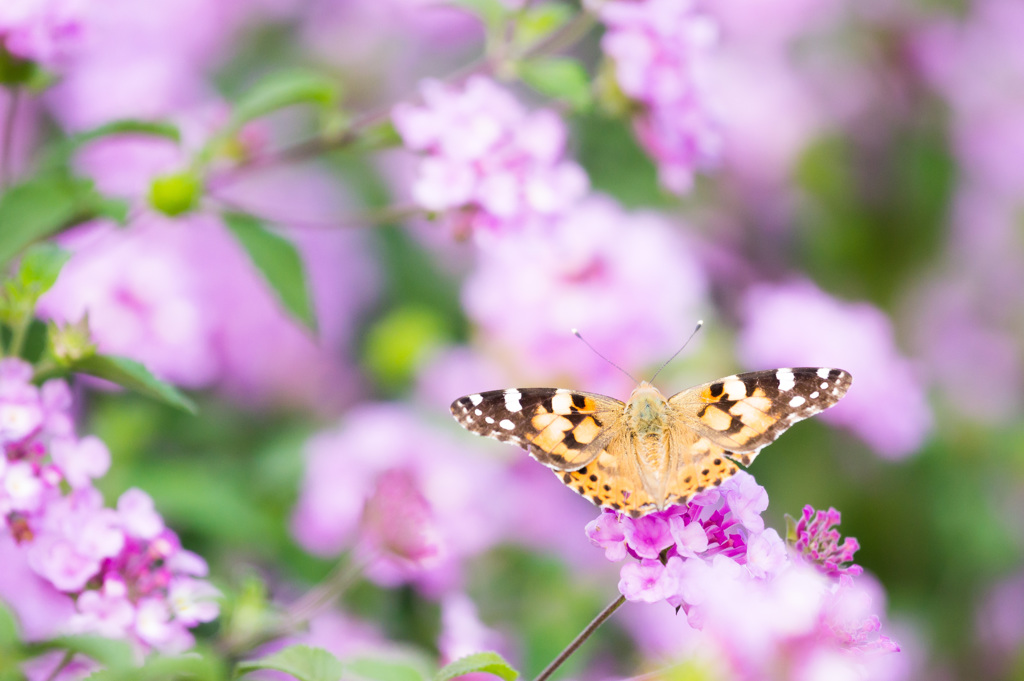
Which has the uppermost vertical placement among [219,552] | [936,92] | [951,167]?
[936,92]

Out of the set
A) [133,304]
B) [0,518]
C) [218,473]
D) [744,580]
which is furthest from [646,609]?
[0,518]

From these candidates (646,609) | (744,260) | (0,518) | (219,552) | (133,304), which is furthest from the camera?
(744,260)

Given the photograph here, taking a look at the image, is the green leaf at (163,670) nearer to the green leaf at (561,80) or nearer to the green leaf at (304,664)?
the green leaf at (304,664)

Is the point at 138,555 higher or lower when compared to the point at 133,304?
lower

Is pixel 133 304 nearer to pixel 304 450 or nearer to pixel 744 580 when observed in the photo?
pixel 304 450

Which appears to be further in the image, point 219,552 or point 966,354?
point 966,354

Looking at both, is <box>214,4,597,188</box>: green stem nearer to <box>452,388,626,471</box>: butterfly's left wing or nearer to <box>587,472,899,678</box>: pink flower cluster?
<box>452,388,626,471</box>: butterfly's left wing
